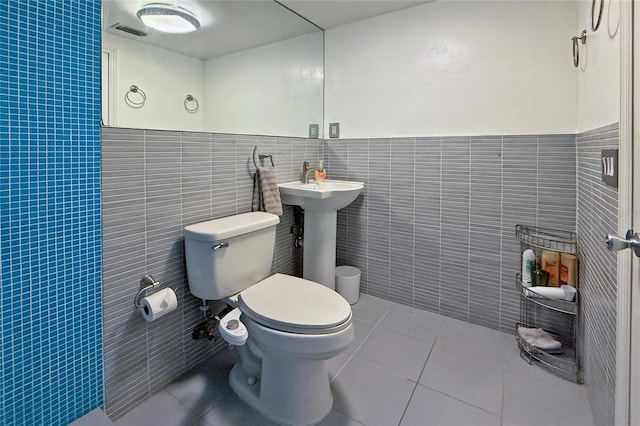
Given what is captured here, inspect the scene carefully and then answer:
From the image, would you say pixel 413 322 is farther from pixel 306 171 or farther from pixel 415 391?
pixel 306 171

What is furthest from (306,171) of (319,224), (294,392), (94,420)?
(94,420)

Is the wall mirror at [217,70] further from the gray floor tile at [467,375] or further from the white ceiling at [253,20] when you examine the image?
the gray floor tile at [467,375]

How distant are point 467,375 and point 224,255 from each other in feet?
4.18

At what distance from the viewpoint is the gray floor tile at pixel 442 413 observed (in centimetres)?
124

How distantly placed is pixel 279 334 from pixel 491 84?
1.75 meters

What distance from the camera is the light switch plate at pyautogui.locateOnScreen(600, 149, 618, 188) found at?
89 centimetres

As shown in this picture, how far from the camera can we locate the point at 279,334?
1160 mm

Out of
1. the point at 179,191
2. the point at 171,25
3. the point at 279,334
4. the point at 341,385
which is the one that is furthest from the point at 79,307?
the point at 171,25

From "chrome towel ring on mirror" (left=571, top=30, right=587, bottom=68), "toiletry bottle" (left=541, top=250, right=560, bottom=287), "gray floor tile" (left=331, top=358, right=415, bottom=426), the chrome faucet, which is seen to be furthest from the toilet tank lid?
"chrome towel ring on mirror" (left=571, top=30, right=587, bottom=68)

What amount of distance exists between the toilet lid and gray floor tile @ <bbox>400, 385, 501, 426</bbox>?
48cm

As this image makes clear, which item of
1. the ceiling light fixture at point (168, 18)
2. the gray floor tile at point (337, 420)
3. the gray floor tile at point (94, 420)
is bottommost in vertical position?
the gray floor tile at point (337, 420)

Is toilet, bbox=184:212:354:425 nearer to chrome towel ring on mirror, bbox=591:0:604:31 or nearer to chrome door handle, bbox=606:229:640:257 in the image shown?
chrome door handle, bbox=606:229:640:257

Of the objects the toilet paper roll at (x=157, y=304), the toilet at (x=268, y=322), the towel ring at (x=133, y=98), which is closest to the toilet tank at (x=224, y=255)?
the toilet at (x=268, y=322)

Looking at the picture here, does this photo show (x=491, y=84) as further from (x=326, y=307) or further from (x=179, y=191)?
(x=179, y=191)
